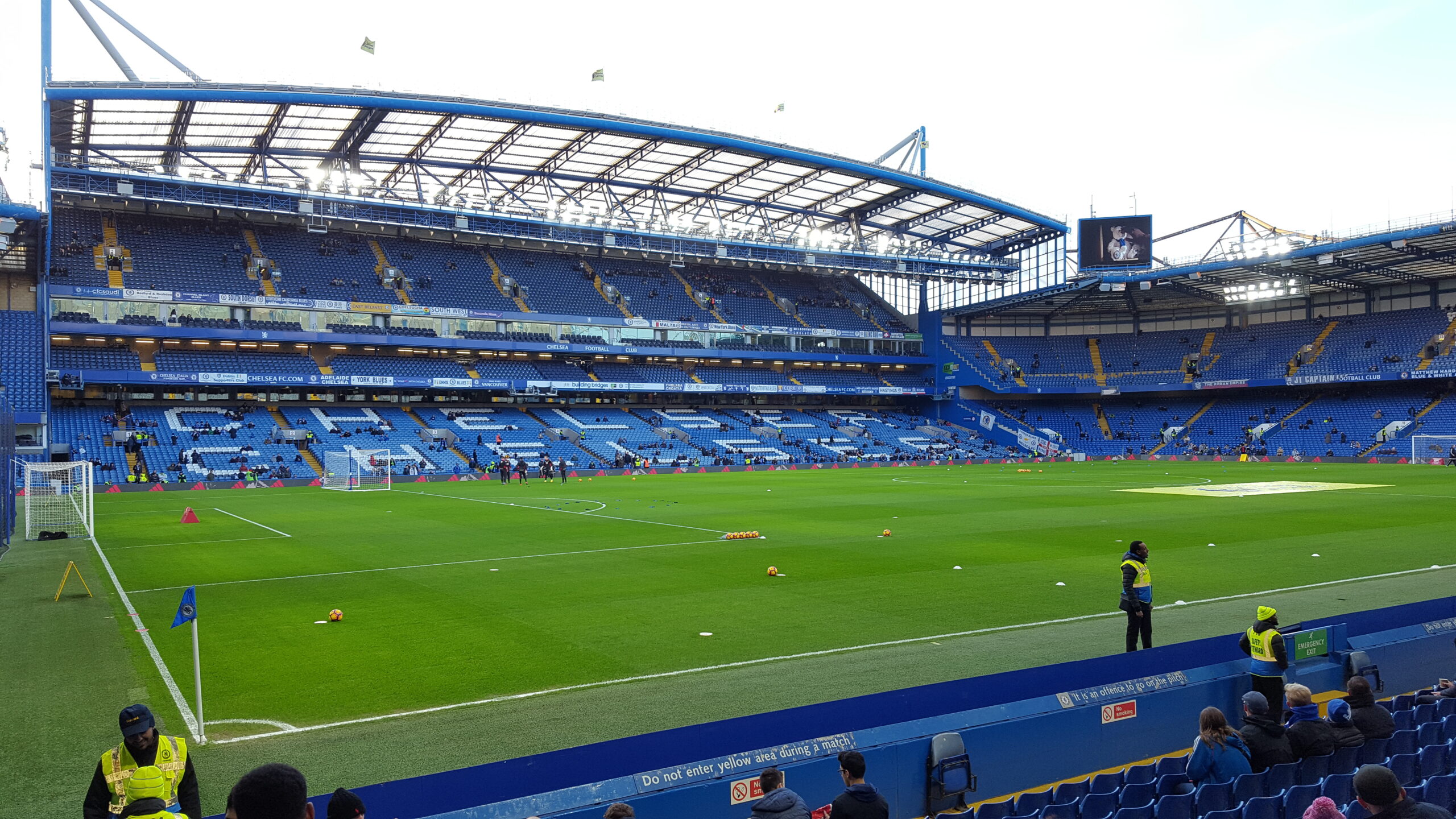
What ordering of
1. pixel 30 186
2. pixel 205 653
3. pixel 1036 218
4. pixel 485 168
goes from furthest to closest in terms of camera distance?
1. pixel 1036 218
2. pixel 485 168
3. pixel 30 186
4. pixel 205 653

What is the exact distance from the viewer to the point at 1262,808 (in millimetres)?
6340

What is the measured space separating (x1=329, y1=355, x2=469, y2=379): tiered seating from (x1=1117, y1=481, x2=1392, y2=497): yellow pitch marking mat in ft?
158

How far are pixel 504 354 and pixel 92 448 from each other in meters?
29.6

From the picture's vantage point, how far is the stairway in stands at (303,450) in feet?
177

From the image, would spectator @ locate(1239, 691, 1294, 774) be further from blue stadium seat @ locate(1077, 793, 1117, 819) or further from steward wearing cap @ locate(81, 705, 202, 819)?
steward wearing cap @ locate(81, 705, 202, 819)

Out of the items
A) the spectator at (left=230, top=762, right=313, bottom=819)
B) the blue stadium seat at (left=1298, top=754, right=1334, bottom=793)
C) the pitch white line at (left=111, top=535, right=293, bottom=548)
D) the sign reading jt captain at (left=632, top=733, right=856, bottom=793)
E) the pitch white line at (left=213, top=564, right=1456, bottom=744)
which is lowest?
the pitch white line at (left=111, top=535, right=293, bottom=548)

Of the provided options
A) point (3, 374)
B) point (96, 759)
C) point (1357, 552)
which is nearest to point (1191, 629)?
point (1357, 552)

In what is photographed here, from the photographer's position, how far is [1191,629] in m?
13.4

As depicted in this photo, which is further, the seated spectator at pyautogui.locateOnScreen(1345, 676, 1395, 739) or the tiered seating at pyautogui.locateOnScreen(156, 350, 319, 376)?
the tiered seating at pyautogui.locateOnScreen(156, 350, 319, 376)

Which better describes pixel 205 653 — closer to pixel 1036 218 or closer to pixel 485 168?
pixel 485 168

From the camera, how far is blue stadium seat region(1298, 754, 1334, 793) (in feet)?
24.1

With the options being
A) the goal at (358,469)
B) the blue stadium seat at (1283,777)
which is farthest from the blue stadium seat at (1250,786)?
the goal at (358,469)

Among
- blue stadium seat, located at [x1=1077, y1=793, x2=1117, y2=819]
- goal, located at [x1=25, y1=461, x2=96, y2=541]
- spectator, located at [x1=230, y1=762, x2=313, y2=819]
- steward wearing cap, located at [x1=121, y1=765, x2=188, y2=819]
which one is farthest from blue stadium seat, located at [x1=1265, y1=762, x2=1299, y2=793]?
goal, located at [x1=25, y1=461, x2=96, y2=541]

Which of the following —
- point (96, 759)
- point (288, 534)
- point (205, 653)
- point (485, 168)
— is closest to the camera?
point (96, 759)
